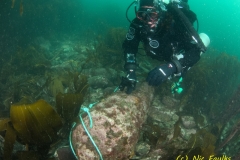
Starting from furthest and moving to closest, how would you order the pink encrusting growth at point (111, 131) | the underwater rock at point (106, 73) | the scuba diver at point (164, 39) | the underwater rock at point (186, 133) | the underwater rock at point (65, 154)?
the underwater rock at point (106, 73)
the underwater rock at point (186, 133)
the scuba diver at point (164, 39)
the underwater rock at point (65, 154)
the pink encrusting growth at point (111, 131)

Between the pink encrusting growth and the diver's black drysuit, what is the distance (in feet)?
4.66

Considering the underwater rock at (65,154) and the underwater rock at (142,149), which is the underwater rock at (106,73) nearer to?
the underwater rock at (142,149)

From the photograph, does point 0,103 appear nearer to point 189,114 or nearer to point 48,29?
point 189,114

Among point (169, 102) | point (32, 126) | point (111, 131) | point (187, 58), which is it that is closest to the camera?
point (32, 126)

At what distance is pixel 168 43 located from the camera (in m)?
4.14

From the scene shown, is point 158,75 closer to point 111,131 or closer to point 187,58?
point 187,58

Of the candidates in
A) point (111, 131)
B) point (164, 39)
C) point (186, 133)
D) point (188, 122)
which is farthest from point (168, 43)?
point (111, 131)

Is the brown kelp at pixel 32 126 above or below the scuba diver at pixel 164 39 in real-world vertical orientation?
below

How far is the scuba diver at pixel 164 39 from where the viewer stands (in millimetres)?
3488

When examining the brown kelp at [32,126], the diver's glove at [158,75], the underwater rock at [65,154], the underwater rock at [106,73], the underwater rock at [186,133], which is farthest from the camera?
the underwater rock at [106,73]

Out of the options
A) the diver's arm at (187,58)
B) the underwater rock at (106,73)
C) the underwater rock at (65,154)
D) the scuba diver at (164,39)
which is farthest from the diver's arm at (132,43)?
the underwater rock at (65,154)

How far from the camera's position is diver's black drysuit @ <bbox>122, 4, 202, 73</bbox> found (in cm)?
377

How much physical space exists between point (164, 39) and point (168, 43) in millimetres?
132

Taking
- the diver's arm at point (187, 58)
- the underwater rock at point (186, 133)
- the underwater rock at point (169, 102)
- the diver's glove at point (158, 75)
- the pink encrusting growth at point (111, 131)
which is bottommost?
the underwater rock at point (186, 133)
